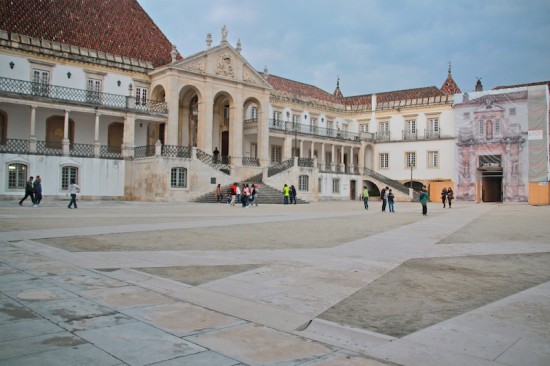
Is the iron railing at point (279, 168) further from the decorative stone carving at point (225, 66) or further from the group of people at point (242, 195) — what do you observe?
the decorative stone carving at point (225, 66)

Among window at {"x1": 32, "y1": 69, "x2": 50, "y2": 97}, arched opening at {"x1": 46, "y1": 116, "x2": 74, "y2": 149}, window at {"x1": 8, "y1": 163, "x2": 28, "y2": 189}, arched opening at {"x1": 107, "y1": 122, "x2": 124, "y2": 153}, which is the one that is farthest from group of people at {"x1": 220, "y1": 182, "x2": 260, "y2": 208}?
window at {"x1": 32, "y1": 69, "x2": 50, "y2": 97}

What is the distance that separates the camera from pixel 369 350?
3850 millimetres

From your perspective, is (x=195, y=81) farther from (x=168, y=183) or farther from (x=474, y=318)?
(x=474, y=318)

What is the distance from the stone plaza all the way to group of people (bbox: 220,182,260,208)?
15.7 m

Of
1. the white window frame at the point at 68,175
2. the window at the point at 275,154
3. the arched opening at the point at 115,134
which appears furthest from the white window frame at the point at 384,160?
the white window frame at the point at 68,175

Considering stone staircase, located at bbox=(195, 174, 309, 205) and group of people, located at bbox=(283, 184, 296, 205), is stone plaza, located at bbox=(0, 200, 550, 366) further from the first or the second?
stone staircase, located at bbox=(195, 174, 309, 205)

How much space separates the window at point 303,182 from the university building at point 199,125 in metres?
0.08

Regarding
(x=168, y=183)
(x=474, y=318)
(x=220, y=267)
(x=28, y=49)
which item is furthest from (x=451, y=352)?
(x=28, y=49)

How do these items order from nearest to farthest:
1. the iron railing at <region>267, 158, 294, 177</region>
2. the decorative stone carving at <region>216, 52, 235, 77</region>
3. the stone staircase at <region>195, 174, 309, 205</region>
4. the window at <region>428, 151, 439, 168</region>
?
1. the stone staircase at <region>195, 174, 309, 205</region>
2. the decorative stone carving at <region>216, 52, 235, 77</region>
3. the iron railing at <region>267, 158, 294, 177</region>
4. the window at <region>428, 151, 439, 168</region>

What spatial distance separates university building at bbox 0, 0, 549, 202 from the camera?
96.6 ft

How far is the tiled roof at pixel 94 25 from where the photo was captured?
31.2 meters

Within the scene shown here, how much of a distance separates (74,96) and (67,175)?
18.9 ft

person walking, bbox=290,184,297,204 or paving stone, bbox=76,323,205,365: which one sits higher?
person walking, bbox=290,184,297,204

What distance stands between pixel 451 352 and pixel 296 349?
4.02ft
